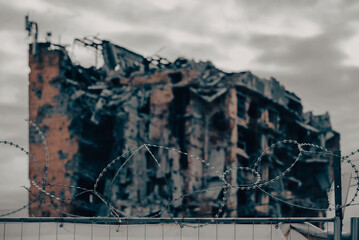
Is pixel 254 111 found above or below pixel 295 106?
below

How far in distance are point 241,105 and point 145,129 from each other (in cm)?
825

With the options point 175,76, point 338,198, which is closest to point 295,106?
point 175,76

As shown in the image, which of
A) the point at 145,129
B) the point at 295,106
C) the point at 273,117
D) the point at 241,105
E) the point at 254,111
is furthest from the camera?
the point at 295,106

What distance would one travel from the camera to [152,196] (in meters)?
55.1

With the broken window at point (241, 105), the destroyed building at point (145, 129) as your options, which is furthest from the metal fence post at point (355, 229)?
the broken window at point (241, 105)

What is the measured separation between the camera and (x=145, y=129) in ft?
188

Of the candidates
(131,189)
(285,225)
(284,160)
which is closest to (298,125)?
(284,160)

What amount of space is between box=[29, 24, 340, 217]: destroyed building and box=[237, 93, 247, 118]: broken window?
4.1 inches

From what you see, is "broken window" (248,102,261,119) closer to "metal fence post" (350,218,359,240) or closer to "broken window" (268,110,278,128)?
"broken window" (268,110,278,128)

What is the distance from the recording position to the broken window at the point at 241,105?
58.6 metres

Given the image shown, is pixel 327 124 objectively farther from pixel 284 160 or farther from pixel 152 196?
pixel 152 196

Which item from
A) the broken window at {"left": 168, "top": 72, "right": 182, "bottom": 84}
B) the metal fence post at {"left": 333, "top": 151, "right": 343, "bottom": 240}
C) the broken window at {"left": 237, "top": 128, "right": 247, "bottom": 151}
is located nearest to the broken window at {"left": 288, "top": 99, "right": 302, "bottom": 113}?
the broken window at {"left": 237, "top": 128, "right": 247, "bottom": 151}

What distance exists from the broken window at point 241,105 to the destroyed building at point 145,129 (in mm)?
104

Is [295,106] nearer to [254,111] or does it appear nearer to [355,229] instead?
[254,111]
